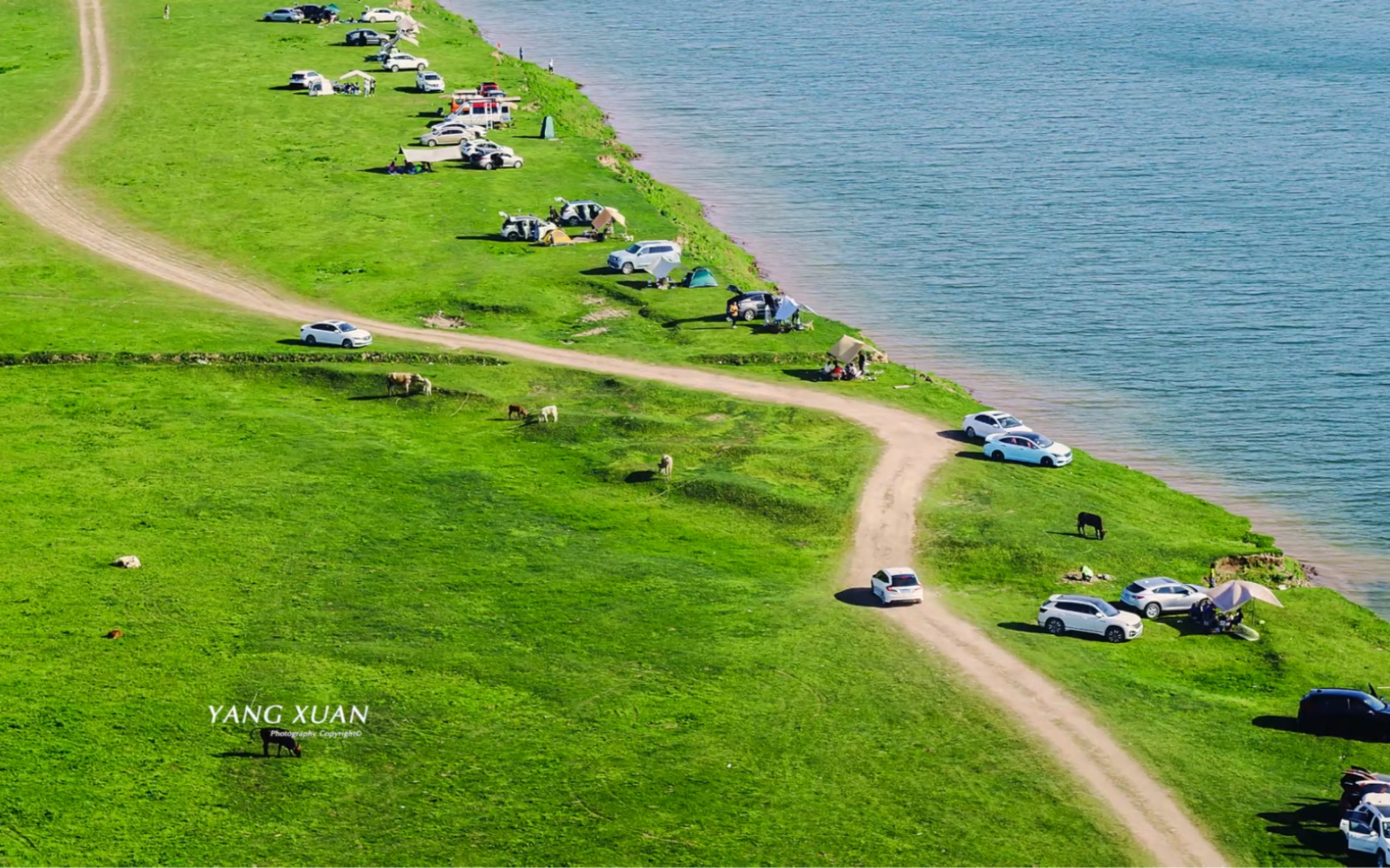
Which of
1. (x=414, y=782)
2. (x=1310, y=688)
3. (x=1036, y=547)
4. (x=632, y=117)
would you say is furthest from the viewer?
(x=632, y=117)

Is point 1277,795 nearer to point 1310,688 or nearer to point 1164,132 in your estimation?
point 1310,688

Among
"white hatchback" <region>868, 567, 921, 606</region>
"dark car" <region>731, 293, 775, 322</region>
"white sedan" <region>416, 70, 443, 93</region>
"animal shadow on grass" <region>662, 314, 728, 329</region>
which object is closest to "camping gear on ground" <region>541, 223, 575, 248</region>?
"animal shadow on grass" <region>662, 314, 728, 329</region>

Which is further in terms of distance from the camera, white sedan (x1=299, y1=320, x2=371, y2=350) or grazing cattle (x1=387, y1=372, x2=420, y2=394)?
white sedan (x1=299, y1=320, x2=371, y2=350)

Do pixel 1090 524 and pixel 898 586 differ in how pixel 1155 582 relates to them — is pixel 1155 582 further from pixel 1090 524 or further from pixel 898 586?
pixel 898 586

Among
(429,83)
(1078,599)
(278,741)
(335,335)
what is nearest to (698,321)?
(335,335)

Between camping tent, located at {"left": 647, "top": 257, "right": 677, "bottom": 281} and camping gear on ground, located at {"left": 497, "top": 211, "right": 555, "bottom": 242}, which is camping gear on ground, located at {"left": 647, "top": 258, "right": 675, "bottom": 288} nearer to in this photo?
camping tent, located at {"left": 647, "top": 257, "right": 677, "bottom": 281}

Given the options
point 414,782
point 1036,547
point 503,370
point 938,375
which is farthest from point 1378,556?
point 414,782
